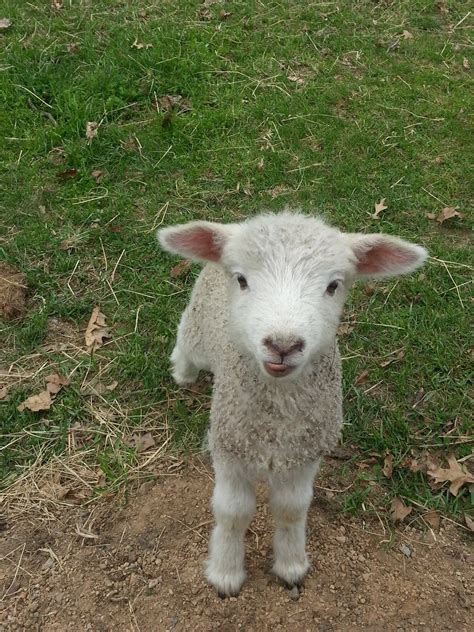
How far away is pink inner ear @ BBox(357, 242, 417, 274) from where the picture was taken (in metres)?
2.65

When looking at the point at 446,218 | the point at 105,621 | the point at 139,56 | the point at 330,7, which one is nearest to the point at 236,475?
the point at 105,621

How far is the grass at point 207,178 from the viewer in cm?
399

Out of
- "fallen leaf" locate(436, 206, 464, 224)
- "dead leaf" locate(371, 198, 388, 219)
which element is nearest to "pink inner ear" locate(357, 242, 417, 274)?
"dead leaf" locate(371, 198, 388, 219)

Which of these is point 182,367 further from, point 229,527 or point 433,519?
point 433,519

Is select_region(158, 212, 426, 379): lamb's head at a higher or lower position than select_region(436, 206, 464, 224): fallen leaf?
higher

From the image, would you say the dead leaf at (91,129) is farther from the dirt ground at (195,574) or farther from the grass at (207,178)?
the dirt ground at (195,574)

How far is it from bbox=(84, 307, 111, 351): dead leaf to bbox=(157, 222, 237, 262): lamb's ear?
183cm

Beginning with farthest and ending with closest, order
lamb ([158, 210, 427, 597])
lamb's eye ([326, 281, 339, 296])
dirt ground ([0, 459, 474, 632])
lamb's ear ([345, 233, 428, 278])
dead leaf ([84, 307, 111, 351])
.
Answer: dead leaf ([84, 307, 111, 351]) → dirt ground ([0, 459, 474, 632]) → lamb's ear ([345, 233, 428, 278]) → lamb's eye ([326, 281, 339, 296]) → lamb ([158, 210, 427, 597])

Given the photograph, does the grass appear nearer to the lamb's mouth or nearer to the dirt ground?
the dirt ground

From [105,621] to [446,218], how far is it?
4.07 m

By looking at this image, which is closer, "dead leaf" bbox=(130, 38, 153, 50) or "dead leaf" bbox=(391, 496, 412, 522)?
"dead leaf" bbox=(391, 496, 412, 522)

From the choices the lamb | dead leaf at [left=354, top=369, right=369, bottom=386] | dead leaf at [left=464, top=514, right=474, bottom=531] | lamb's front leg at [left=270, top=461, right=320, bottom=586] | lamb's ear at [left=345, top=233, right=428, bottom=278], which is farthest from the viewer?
dead leaf at [left=354, top=369, right=369, bottom=386]

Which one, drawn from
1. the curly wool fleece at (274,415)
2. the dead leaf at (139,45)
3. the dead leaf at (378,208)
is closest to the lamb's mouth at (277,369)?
the curly wool fleece at (274,415)

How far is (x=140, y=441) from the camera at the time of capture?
12.8ft
